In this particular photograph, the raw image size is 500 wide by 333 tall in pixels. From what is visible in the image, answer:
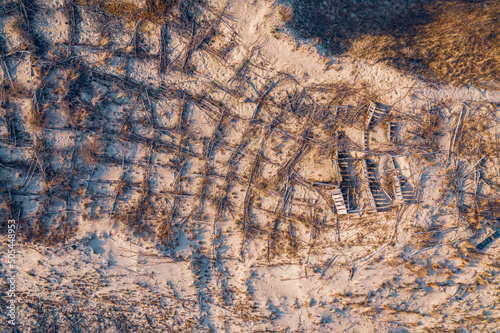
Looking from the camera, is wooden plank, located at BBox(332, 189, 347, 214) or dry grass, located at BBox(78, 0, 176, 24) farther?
wooden plank, located at BBox(332, 189, 347, 214)

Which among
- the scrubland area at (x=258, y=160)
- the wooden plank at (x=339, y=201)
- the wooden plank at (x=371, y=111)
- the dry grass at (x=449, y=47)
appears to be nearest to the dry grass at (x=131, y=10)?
the scrubland area at (x=258, y=160)

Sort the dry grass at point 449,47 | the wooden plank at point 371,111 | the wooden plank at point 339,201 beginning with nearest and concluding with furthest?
1. the dry grass at point 449,47
2. the wooden plank at point 371,111
3. the wooden plank at point 339,201

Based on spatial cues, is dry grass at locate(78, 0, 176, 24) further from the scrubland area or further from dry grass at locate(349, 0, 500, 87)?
dry grass at locate(349, 0, 500, 87)

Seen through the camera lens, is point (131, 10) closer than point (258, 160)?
Yes

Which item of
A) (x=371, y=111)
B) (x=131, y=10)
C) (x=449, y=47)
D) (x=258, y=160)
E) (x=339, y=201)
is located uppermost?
(x=131, y=10)

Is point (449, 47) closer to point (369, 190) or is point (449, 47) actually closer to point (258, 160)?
point (369, 190)

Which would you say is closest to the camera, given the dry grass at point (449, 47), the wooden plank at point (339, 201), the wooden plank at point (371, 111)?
the dry grass at point (449, 47)

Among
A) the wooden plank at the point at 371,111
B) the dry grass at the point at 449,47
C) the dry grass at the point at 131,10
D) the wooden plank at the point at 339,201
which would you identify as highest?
the dry grass at the point at 131,10

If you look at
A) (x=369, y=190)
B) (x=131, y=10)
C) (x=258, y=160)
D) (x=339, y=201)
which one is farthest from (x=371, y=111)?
(x=131, y=10)

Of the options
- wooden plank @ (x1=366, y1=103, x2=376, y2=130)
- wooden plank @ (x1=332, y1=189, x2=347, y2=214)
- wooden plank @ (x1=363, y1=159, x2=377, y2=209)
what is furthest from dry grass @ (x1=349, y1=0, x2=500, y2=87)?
wooden plank @ (x1=332, y1=189, x2=347, y2=214)

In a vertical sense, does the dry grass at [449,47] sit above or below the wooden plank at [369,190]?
above

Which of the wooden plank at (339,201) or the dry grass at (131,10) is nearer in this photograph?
the dry grass at (131,10)

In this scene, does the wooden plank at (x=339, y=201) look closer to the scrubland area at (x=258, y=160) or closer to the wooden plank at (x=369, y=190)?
the scrubland area at (x=258, y=160)
